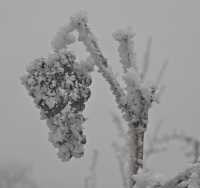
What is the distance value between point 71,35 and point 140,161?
0.60 m

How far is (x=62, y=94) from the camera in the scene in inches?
43.8

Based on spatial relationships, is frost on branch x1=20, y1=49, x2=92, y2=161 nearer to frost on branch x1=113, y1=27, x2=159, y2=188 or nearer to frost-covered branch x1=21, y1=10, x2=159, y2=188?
frost-covered branch x1=21, y1=10, x2=159, y2=188

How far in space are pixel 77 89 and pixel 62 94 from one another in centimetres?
6

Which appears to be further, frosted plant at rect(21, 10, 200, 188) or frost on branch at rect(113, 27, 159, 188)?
frost on branch at rect(113, 27, 159, 188)

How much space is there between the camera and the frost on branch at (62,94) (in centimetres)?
108

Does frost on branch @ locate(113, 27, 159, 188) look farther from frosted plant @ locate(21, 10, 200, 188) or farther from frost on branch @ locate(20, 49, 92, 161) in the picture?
frost on branch @ locate(20, 49, 92, 161)

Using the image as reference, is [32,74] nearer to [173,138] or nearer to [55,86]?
[55,86]

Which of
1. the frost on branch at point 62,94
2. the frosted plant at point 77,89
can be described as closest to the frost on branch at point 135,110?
the frosted plant at point 77,89

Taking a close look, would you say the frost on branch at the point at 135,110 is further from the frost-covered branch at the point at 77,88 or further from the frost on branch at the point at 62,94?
the frost on branch at the point at 62,94

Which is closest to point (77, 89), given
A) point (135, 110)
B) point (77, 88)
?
point (77, 88)

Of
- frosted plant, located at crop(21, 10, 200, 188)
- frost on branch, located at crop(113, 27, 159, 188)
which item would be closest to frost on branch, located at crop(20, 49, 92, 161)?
frosted plant, located at crop(21, 10, 200, 188)

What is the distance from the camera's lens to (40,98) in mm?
1119

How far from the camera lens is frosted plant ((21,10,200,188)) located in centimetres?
109

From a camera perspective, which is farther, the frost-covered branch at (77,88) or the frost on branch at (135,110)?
the frost on branch at (135,110)
